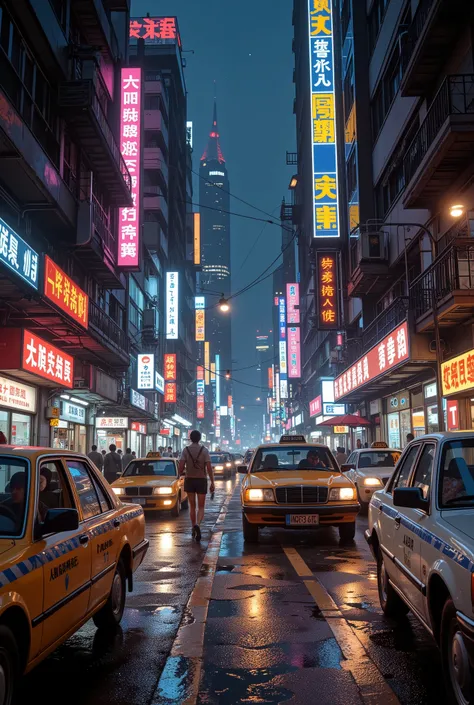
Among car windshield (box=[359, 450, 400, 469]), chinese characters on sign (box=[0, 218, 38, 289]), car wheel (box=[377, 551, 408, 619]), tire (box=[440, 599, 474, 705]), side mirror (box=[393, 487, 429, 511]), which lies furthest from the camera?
car windshield (box=[359, 450, 400, 469])

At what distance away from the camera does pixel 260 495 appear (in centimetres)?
1023

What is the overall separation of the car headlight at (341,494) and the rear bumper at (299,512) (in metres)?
0.13

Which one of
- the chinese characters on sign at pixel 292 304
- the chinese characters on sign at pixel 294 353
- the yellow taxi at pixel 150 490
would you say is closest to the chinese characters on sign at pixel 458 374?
the yellow taxi at pixel 150 490

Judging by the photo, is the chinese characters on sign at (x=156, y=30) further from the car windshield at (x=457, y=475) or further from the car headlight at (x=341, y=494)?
the car windshield at (x=457, y=475)

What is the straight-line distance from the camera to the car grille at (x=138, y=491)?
15186 millimetres

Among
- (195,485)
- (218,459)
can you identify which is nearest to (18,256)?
(195,485)

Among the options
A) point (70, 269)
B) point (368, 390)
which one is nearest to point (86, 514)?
point (70, 269)

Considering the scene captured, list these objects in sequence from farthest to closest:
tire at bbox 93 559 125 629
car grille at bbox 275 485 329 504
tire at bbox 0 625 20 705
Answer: car grille at bbox 275 485 329 504
tire at bbox 93 559 125 629
tire at bbox 0 625 20 705

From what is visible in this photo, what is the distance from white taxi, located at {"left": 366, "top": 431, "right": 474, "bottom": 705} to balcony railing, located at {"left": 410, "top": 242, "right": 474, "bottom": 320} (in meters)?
10.6

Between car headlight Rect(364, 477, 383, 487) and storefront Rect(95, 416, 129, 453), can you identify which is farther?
storefront Rect(95, 416, 129, 453)

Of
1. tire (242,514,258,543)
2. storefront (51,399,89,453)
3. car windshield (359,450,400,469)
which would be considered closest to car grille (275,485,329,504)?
tire (242,514,258,543)

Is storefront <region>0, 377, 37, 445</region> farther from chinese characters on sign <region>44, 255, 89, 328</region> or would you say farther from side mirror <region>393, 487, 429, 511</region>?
side mirror <region>393, 487, 429, 511</region>

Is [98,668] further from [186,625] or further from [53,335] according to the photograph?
[53,335]

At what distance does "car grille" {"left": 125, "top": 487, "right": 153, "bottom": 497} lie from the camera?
15.2 meters
